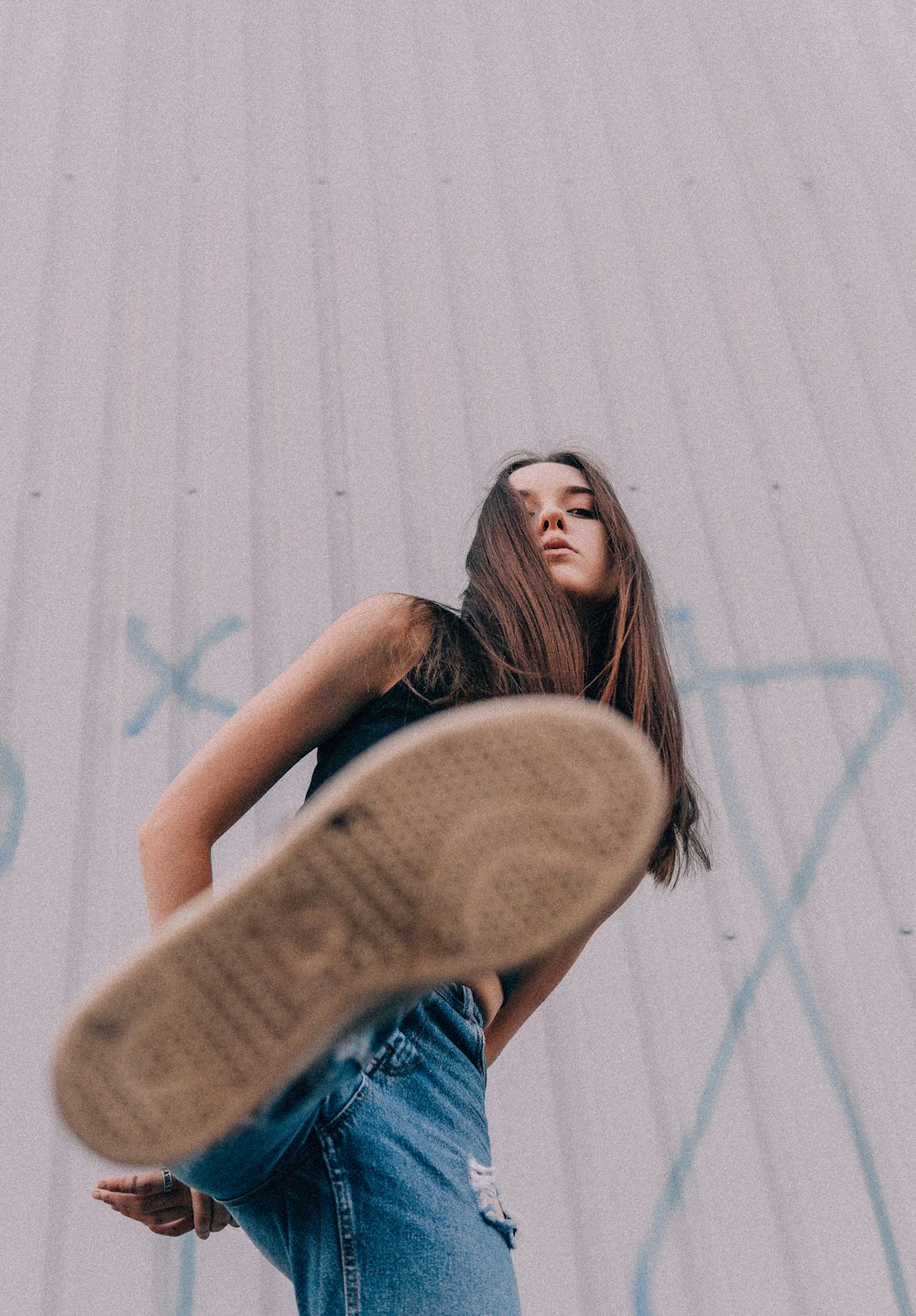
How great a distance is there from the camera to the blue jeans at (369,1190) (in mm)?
821

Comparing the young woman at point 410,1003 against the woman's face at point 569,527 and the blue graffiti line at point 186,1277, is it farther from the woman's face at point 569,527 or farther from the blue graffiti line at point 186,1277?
the blue graffiti line at point 186,1277

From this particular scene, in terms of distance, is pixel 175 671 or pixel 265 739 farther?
pixel 175 671

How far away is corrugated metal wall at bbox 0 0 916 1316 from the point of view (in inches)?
63.2

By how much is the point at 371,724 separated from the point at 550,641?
0.67ft

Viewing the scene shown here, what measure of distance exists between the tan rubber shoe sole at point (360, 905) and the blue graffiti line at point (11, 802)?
104cm

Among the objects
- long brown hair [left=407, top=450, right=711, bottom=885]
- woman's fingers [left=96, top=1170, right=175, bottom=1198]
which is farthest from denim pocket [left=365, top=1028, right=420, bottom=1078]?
woman's fingers [left=96, top=1170, right=175, bottom=1198]

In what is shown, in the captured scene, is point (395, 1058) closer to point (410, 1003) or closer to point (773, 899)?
point (410, 1003)

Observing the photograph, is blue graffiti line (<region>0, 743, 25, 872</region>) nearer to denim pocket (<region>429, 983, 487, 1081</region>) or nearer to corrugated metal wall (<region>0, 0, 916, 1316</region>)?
corrugated metal wall (<region>0, 0, 916, 1316</region>)

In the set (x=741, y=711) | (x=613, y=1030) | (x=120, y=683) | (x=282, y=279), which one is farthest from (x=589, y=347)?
(x=613, y=1030)

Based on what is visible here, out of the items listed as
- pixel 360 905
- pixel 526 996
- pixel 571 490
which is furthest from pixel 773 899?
pixel 360 905

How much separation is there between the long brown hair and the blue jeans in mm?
317

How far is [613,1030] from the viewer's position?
1693 mm

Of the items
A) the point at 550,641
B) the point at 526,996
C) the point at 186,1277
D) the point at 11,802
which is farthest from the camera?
the point at 11,802

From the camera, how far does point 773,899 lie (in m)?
1.83
